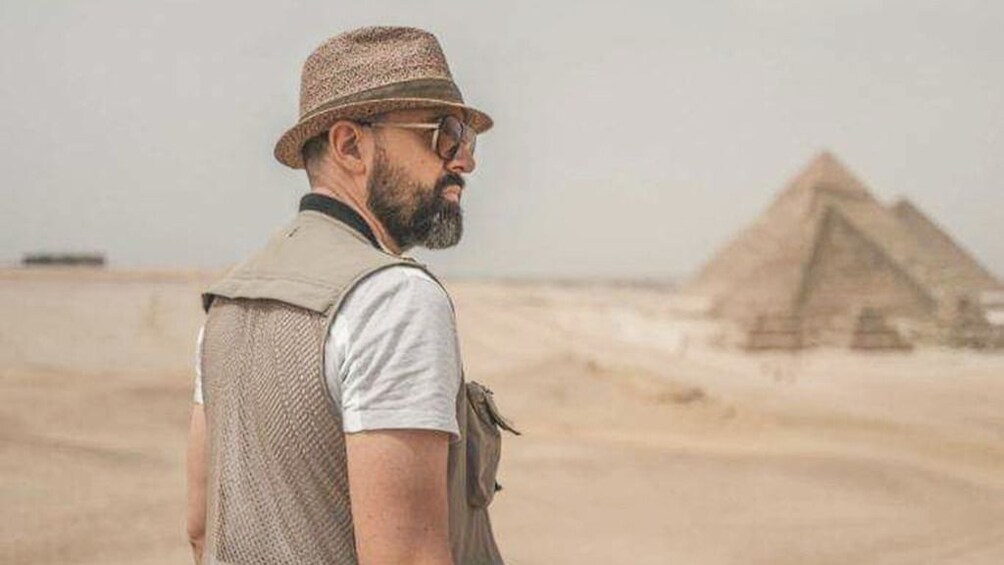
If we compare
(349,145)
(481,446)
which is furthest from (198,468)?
(349,145)

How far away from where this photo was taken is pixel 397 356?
1.38 metres

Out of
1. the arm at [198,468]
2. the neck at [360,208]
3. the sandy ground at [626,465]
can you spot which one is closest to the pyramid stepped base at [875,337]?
the sandy ground at [626,465]

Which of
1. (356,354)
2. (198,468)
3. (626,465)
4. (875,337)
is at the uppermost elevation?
(356,354)

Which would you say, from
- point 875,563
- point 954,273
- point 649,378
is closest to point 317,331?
point 875,563

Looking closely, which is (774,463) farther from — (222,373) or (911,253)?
(911,253)

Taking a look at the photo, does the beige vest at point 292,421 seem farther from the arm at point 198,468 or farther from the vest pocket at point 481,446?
the arm at point 198,468

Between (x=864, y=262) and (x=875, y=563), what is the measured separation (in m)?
35.4

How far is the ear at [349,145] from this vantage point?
65.1 inches

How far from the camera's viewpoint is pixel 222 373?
1652 mm

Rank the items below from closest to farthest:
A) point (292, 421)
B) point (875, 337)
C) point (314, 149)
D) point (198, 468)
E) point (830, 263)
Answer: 1. point (292, 421)
2. point (314, 149)
3. point (198, 468)
4. point (875, 337)
5. point (830, 263)

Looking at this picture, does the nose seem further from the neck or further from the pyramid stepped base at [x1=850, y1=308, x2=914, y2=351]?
the pyramid stepped base at [x1=850, y1=308, x2=914, y2=351]

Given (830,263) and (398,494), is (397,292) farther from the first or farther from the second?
(830,263)

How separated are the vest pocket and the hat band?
0.50 m

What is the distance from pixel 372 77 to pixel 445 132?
0.15m
